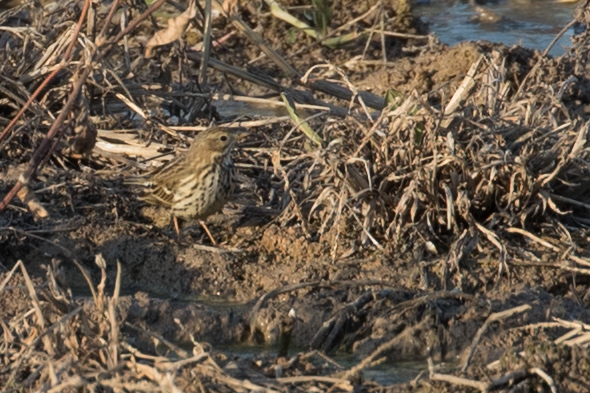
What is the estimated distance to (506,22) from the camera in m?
10.7

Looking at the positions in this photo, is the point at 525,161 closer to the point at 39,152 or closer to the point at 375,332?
the point at 375,332

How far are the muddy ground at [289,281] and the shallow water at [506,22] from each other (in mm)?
3439

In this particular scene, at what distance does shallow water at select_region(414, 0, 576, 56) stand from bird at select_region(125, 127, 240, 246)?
3884 mm

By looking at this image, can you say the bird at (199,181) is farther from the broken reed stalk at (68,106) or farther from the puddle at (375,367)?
the broken reed stalk at (68,106)

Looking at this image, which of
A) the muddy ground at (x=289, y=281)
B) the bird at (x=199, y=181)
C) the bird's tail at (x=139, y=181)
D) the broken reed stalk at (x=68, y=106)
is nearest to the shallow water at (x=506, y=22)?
the muddy ground at (x=289, y=281)

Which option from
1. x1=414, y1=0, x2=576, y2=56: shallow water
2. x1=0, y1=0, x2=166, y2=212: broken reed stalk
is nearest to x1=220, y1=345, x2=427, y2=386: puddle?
x1=0, y1=0, x2=166, y2=212: broken reed stalk

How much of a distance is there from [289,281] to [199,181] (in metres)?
0.89

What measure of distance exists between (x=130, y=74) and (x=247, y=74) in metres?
0.75

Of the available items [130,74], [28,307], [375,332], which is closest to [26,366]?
[28,307]

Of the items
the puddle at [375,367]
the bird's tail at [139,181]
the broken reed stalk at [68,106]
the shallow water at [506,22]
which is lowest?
the shallow water at [506,22]

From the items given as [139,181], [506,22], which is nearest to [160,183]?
[139,181]

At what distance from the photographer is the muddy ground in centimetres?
483

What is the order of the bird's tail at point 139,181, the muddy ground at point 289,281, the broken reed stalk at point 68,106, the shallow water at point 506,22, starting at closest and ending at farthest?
the broken reed stalk at point 68,106
the muddy ground at point 289,281
the bird's tail at point 139,181
the shallow water at point 506,22

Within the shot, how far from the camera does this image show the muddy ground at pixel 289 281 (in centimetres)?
483
